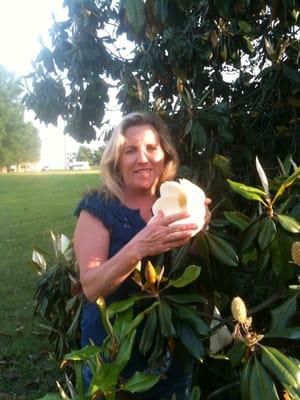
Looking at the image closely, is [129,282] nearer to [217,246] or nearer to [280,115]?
[217,246]

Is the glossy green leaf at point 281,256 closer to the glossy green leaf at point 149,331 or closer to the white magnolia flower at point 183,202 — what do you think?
the white magnolia flower at point 183,202

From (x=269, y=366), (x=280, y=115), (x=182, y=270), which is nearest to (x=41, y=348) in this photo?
(x=280, y=115)

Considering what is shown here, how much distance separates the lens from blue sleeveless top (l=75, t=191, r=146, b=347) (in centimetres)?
187

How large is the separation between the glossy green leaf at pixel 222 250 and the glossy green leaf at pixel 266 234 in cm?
11

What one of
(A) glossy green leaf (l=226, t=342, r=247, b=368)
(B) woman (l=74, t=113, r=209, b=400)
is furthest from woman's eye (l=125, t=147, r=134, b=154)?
(A) glossy green leaf (l=226, t=342, r=247, b=368)

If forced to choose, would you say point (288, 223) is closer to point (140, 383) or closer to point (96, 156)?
point (140, 383)

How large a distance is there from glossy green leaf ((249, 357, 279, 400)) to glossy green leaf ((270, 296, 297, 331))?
0.24 meters

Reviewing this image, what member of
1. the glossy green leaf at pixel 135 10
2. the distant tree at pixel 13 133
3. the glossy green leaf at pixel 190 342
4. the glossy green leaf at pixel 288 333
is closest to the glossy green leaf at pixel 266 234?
the glossy green leaf at pixel 288 333

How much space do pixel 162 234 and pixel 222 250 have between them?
0.33 meters

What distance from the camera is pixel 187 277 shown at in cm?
169

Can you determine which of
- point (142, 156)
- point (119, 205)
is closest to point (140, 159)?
point (142, 156)

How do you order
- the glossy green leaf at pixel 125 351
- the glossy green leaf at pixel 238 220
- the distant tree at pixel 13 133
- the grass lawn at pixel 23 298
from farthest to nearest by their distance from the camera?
the distant tree at pixel 13 133
the grass lawn at pixel 23 298
the glossy green leaf at pixel 238 220
the glossy green leaf at pixel 125 351

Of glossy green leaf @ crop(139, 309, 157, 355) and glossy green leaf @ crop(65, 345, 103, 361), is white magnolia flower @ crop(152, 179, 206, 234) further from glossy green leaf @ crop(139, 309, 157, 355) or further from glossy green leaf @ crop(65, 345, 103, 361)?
glossy green leaf @ crop(65, 345, 103, 361)

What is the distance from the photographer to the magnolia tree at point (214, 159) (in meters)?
1.62
